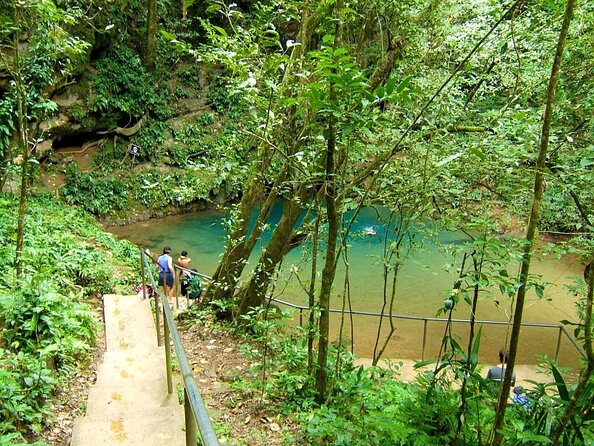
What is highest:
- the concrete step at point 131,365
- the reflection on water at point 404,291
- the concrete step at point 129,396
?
the concrete step at point 129,396

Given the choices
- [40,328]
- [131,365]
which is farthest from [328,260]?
[40,328]

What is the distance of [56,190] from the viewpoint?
13.1 m

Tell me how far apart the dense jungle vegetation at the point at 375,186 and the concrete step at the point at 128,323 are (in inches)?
9.3

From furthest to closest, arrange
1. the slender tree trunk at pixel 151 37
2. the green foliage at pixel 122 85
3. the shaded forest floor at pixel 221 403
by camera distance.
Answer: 1. the slender tree trunk at pixel 151 37
2. the green foliage at pixel 122 85
3. the shaded forest floor at pixel 221 403

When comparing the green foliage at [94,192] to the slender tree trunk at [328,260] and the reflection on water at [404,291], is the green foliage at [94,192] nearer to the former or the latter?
the reflection on water at [404,291]

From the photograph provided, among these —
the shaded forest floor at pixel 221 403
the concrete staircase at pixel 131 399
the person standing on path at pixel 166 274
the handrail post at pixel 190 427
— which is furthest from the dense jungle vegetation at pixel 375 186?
the handrail post at pixel 190 427

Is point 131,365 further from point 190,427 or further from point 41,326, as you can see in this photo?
point 190,427

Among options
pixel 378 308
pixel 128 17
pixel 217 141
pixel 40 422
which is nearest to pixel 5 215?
pixel 40 422

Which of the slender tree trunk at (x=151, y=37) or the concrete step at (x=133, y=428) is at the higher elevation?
the slender tree trunk at (x=151, y=37)

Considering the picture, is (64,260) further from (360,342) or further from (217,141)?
(217,141)

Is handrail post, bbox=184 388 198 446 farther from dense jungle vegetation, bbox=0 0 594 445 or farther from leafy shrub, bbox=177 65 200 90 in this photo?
leafy shrub, bbox=177 65 200 90

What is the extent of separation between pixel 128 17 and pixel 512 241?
1843 centimetres

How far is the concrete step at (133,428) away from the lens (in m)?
2.50

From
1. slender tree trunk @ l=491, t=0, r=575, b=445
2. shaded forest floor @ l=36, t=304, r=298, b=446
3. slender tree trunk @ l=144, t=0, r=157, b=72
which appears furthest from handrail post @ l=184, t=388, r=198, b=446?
slender tree trunk @ l=144, t=0, r=157, b=72
